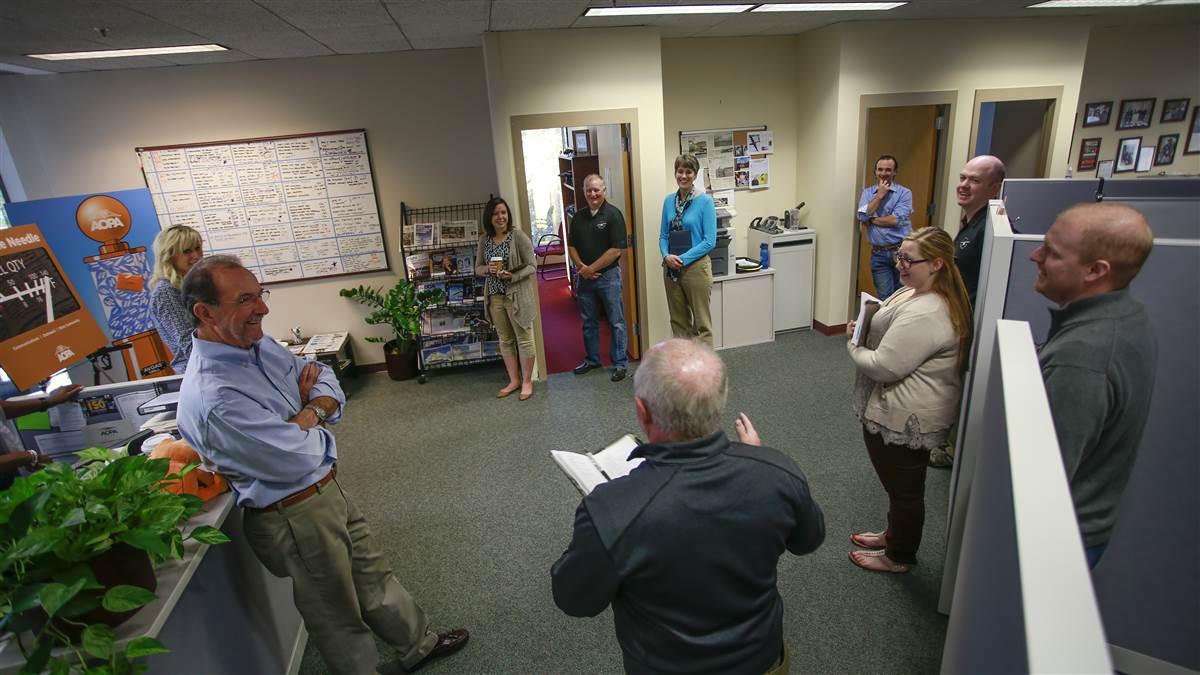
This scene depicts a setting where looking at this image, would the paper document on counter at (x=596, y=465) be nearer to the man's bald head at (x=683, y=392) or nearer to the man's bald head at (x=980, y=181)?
the man's bald head at (x=683, y=392)

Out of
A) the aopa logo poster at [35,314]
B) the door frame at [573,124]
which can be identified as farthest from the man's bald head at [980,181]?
the aopa logo poster at [35,314]

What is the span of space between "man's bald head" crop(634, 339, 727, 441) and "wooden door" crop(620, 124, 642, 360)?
133 inches

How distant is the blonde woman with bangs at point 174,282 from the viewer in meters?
2.37

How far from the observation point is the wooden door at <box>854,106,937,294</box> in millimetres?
4965

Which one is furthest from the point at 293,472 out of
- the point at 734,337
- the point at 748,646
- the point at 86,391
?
the point at 734,337

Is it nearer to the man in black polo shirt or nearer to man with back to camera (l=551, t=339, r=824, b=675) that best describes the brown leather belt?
man with back to camera (l=551, t=339, r=824, b=675)

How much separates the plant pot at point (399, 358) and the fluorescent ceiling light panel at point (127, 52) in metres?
2.33

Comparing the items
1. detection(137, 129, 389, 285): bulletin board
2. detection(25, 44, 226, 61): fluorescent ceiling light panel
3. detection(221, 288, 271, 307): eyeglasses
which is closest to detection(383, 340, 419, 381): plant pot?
detection(137, 129, 389, 285): bulletin board

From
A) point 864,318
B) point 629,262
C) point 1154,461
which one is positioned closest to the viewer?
point 1154,461

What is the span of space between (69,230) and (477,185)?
2.64 metres

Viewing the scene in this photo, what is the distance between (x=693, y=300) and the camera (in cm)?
432

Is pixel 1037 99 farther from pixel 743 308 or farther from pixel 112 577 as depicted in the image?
pixel 112 577

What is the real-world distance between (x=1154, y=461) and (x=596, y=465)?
165 cm

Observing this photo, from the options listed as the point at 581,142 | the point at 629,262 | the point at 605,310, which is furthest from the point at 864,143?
the point at 581,142
